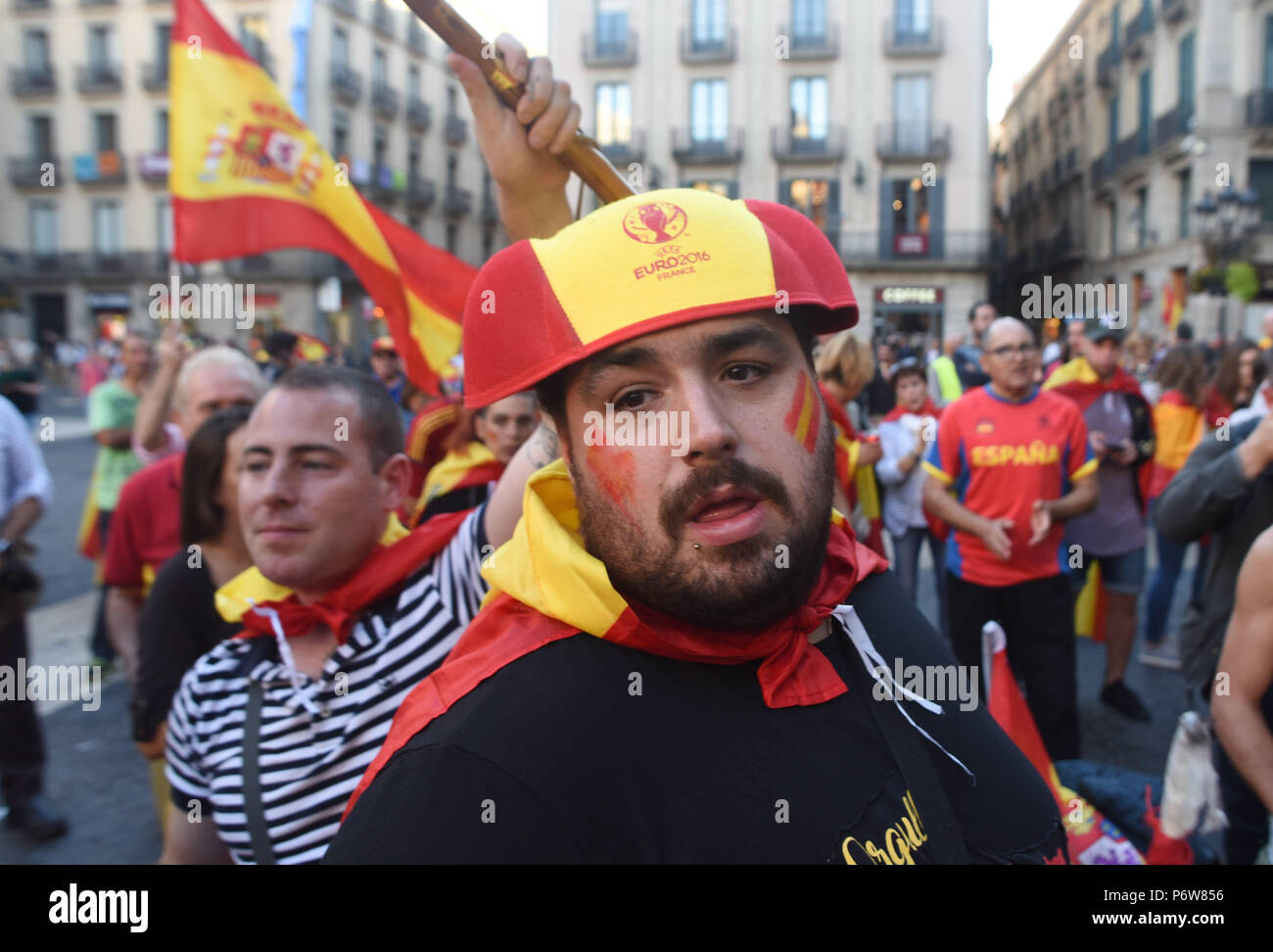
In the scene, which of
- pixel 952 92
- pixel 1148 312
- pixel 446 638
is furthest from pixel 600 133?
pixel 446 638

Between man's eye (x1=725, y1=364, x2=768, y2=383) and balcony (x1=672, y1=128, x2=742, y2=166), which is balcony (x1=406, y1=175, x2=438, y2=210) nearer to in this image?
balcony (x1=672, y1=128, x2=742, y2=166)

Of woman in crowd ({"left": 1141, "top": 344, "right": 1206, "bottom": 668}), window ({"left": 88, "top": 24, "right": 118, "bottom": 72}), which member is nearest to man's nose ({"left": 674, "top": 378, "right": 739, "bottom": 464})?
woman in crowd ({"left": 1141, "top": 344, "right": 1206, "bottom": 668})

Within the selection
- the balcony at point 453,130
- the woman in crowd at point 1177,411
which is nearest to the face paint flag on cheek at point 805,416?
the woman in crowd at point 1177,411

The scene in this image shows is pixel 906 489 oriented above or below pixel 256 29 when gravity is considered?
below

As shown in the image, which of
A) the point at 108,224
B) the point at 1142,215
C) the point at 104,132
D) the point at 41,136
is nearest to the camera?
the point at 1142,215

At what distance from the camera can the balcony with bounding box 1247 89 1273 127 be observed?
21.9 m

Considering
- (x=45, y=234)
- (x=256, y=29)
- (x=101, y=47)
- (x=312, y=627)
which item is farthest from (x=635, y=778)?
(x=45, y=234)

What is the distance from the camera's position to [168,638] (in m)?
2.45

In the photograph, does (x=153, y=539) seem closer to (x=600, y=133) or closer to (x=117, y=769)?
(x=117, y=769)

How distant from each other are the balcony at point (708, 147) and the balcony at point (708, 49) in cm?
195

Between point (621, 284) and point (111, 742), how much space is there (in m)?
4.51

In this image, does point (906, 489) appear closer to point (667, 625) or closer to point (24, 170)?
point (667, 625)
